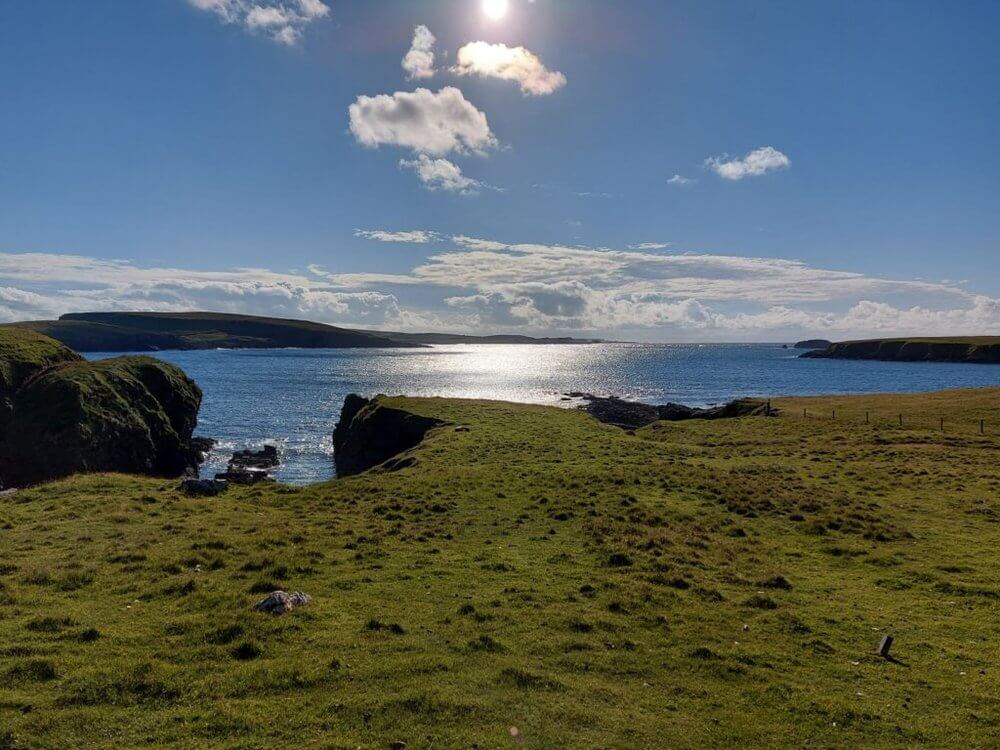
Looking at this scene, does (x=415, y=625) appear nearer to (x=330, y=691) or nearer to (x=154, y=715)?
(x=330, y=691)

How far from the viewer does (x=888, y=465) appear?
137ft

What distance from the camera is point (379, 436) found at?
6297 cm

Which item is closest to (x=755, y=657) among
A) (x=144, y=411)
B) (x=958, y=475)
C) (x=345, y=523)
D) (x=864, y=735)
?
(x=864, y=735)

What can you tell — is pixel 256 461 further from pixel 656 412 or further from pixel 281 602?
pixel 656 412

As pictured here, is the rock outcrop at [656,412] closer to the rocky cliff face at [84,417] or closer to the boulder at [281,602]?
the rocky cliff face at [84,417]

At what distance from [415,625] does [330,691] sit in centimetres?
363

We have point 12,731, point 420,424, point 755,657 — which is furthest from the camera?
point 420,424

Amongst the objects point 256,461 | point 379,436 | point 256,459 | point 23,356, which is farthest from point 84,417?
point 379,436

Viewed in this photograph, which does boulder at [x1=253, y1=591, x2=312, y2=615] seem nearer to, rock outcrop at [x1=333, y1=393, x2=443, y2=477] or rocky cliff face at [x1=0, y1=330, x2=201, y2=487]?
rock outcrop at [x1=333, y1=393, x2=443, y2=477]

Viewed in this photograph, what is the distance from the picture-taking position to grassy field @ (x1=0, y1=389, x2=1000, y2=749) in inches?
449

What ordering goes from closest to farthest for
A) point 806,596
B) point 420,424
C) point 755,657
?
point 755,657 → point 806,596 → point 420,424

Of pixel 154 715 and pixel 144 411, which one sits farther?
pixel 144 411

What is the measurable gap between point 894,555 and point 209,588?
25.4 meters

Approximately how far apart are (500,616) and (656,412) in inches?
3860
